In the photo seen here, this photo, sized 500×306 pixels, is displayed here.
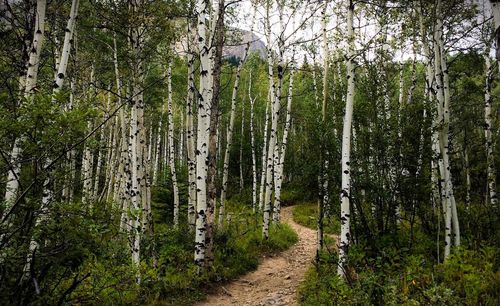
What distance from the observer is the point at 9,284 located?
4.17m

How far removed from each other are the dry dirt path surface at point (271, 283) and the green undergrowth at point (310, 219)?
2714 millimetres

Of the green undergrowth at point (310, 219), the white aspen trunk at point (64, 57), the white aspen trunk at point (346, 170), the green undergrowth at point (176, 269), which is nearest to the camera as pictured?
the green undergrowth at point (176, 269)

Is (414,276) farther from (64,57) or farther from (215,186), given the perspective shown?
(64,57)

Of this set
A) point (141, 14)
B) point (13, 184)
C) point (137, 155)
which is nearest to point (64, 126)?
point (13, 184)

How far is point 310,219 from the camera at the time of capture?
1795 cm

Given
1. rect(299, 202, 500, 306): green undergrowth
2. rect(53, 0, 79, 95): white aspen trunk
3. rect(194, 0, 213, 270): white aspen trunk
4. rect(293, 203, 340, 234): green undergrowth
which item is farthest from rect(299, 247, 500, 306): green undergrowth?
rect(293, 203, 340, 234): green undergrowth

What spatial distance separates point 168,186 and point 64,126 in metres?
15.6

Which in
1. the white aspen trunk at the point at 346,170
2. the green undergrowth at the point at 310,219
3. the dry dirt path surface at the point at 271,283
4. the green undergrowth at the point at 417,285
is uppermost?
the white aspen trunk at the point at 346,170

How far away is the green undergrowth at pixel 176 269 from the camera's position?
567 cm

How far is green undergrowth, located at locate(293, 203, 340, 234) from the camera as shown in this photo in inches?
606

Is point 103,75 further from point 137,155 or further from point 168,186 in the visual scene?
point 137,155

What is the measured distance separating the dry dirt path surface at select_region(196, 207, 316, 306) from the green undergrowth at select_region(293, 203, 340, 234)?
2.71m

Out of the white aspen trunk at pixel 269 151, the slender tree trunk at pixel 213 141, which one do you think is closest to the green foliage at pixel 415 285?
the slender tree trunk at pixel 213 141

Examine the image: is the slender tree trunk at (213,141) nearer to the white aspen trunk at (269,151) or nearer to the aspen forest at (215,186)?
the aspen forest at (215,186)
